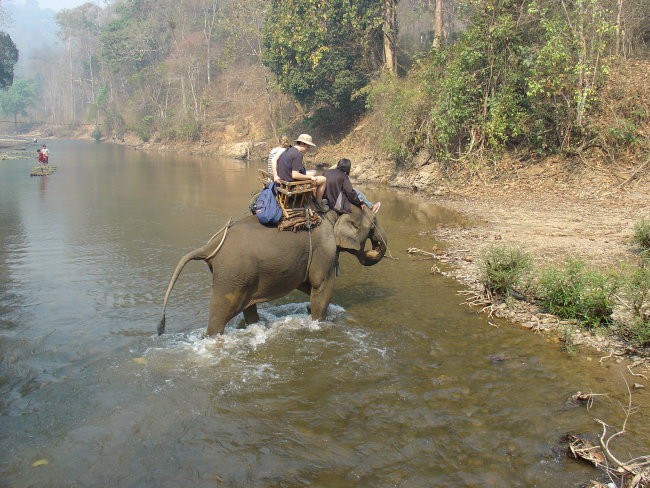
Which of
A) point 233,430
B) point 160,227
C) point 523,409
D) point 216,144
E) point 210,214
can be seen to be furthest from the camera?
point 216,144

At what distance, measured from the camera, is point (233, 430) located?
17.7 ft

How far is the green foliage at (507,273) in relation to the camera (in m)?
8.57

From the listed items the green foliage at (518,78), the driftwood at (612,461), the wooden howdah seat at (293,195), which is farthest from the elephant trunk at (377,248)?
the green foliage at (518,78)

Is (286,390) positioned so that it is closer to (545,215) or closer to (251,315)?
(251,315)

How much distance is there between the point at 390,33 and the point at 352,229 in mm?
22658

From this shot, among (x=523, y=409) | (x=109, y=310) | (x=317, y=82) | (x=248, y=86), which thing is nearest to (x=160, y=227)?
(x=109, y=310)

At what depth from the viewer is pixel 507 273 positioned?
28.1ft

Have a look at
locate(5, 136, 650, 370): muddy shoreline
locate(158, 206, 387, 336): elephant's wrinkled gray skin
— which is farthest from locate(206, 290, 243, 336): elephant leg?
locate(5, 136, 650, 370): muddy shoreline

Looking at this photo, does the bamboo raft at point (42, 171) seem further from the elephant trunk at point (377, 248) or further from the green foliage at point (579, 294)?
the green foliage at point (579, 294)

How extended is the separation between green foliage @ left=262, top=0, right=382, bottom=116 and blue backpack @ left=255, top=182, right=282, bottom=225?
22244mm

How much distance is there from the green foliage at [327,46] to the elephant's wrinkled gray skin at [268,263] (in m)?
21.9

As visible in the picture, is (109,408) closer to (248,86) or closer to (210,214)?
(210,214)

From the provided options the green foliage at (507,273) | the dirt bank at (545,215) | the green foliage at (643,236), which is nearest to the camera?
the dirt bank at (545,215)

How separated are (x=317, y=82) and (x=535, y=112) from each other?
15569 mm
